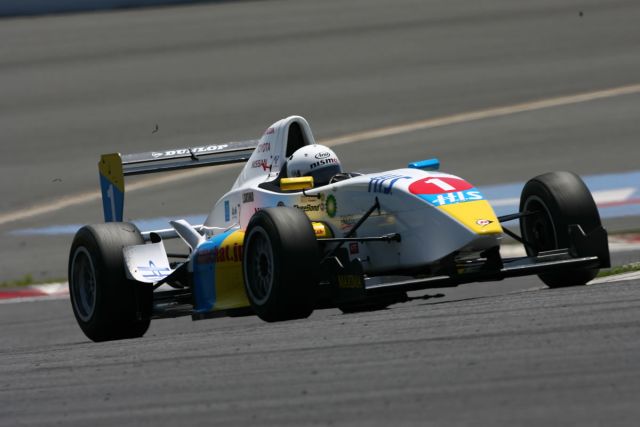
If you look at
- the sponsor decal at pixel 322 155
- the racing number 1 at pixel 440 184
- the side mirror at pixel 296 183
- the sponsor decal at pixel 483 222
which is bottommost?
the sponsor decal at pixel 483 222

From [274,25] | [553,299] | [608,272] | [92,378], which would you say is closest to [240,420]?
[92,378]

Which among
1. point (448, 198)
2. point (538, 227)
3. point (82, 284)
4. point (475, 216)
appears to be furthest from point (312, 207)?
point (82, 284)

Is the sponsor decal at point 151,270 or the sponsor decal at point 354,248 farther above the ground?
the sponsor decal at point 354,248

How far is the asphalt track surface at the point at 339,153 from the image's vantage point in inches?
206

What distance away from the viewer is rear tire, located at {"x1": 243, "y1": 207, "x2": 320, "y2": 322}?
8469 millimetres

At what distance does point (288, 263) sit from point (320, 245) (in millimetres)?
1010

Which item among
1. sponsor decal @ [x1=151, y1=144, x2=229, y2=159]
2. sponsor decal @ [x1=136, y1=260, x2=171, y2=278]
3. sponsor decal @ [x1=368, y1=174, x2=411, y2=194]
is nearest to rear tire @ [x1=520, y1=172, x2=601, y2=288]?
sponsor decal @ [x1=368, y1=174, x2=411, y2=194]

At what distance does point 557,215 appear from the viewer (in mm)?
9258

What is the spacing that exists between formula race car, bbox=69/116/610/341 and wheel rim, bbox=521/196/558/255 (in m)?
0.01

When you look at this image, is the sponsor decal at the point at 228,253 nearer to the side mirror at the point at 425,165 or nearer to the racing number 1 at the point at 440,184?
the side mirror at the point at 425,165

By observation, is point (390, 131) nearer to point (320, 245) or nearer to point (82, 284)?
point (82, 284)

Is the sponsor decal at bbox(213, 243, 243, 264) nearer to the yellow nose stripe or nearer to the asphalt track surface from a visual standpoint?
the asphalt track surface

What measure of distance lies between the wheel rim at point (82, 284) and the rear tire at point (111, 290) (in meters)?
0.01

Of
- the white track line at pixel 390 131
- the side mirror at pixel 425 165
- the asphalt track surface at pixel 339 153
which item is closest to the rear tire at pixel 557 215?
the asphalt track surface at pixel 339 153
